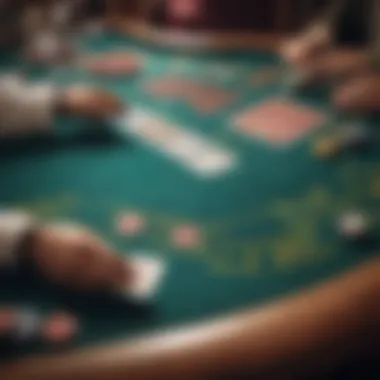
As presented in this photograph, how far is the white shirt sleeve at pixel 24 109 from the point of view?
3.68ft

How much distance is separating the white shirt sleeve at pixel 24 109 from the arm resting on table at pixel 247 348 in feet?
1.66

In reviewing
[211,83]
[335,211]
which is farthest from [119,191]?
[211,83]

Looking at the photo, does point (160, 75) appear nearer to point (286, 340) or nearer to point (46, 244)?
point (46, 244)

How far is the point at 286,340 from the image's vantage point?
2.26 ft

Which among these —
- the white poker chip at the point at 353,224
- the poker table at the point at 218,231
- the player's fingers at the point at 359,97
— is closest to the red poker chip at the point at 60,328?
the poker table at the point at 218,231

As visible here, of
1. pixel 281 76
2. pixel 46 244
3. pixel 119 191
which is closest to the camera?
pixel 46 244

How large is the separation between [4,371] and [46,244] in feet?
0.55

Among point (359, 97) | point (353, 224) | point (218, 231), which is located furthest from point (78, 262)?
point (359, 97)

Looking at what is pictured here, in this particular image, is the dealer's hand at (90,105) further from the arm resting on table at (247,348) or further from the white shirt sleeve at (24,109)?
the arm resting on table at (247,348)

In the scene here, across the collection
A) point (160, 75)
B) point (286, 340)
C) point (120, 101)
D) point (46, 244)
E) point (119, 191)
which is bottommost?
point (286, 340)

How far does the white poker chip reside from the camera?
85 cm

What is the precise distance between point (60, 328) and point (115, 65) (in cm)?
72

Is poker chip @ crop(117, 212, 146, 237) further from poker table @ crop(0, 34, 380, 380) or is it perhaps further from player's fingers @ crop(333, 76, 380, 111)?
player's fingers @ crop(333, 76, 380, 111)

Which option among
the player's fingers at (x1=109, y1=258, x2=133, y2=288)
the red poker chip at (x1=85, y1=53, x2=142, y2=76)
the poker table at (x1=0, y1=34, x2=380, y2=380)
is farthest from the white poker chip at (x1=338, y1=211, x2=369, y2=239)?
the red poker chip at (x1=85, y1=53, x2=142, y2=76)
